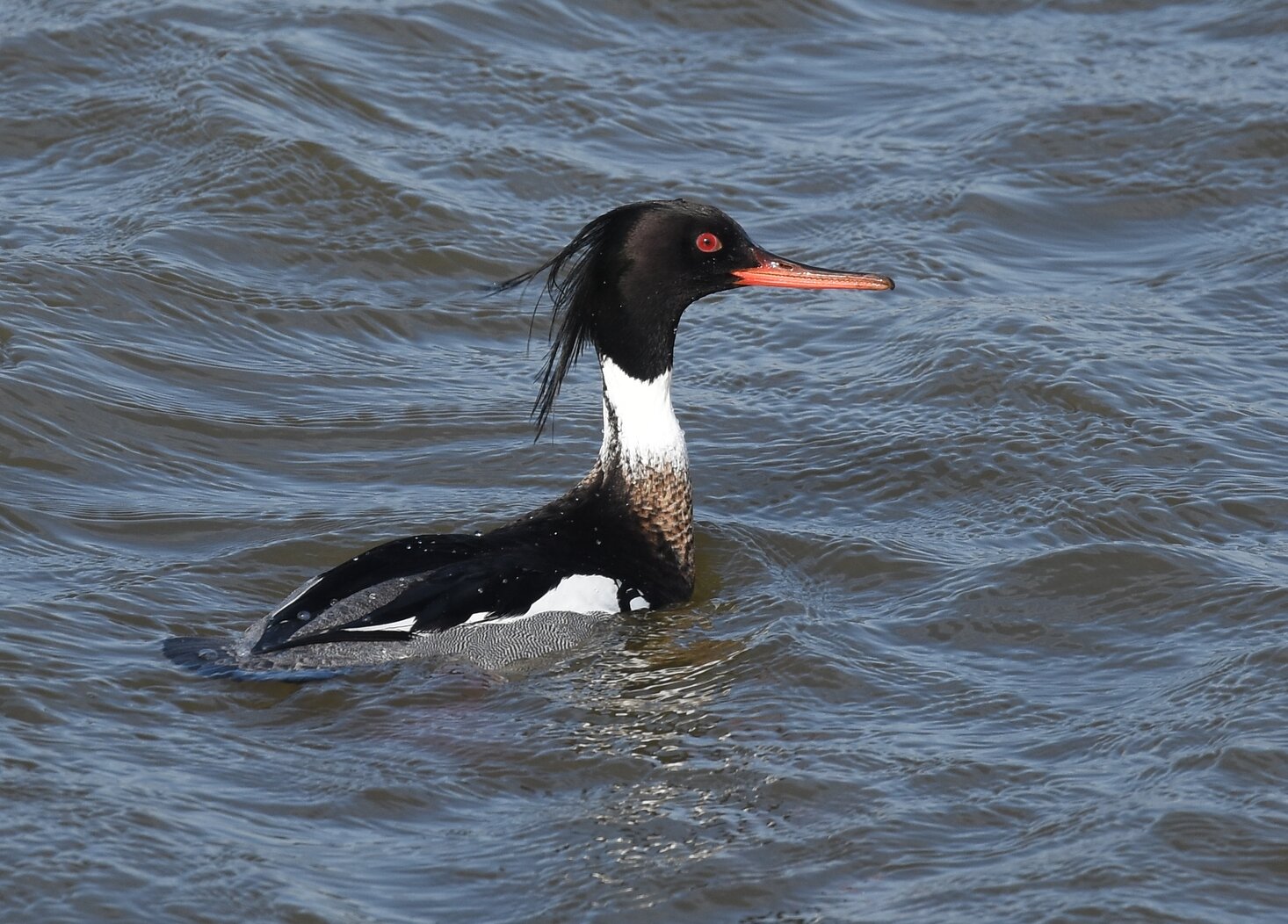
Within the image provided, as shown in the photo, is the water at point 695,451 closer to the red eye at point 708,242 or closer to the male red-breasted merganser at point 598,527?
the male red-breasted merganser at point 598,527

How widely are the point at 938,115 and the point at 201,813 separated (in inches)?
321

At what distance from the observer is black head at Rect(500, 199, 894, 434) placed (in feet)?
25.8

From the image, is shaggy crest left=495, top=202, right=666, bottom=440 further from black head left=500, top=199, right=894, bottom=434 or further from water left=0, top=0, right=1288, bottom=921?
water left=0, top=0, right=1288, bottom=921

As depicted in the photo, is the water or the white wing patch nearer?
the water

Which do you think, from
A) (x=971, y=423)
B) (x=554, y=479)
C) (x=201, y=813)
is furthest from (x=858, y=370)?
(x=201, y=813)

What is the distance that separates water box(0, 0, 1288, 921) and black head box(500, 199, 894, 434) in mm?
998

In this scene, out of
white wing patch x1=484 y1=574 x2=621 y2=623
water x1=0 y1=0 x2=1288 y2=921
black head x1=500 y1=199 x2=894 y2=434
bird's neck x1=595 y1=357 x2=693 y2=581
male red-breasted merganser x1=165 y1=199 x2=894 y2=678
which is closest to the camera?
water x1=0 y1=0 x2=1288 y2=921

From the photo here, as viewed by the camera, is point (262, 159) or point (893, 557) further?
point (262, 159)

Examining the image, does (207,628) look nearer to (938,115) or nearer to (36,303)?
(36,303)

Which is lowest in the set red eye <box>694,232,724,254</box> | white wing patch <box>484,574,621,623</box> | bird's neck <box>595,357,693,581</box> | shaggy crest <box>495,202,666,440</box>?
white wing patch <box>484,574,621,623</box>

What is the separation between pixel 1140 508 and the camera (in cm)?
845

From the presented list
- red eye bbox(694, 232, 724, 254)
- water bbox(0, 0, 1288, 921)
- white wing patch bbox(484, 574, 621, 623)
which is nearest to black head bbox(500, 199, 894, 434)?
red eye bbox(694, 232, 724, 254)

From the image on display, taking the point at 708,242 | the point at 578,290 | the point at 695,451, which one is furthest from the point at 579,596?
the point at 695,451

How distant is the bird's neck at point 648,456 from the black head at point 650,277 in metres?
0.08
